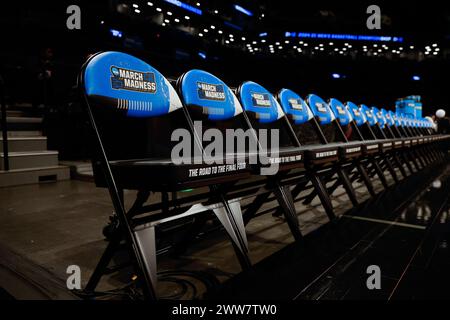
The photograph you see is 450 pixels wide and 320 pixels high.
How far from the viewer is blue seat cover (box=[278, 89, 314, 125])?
2.31 metres

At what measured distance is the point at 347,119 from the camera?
3.12 metres

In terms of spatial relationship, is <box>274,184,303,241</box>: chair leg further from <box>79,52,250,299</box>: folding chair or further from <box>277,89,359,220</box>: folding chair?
<box>79,52,250,299</box>: folding chair

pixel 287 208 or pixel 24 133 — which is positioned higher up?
pixel 24 133

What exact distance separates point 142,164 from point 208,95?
30.7 inches

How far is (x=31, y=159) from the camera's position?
3852mm

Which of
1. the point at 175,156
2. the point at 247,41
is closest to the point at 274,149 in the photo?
the point at 175,156

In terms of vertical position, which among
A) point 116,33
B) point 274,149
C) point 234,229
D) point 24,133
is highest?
point 116,33

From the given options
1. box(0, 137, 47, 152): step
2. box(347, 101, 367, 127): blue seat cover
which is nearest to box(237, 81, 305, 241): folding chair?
box(347, 101, 367, 127): blue seat cover

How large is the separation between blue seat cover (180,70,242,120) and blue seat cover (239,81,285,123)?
20cm

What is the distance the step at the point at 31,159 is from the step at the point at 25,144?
0.19m

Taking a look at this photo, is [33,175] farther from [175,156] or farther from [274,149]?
[274,149]
